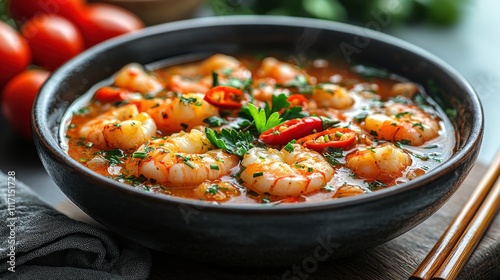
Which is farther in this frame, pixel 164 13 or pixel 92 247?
pixel 164 13

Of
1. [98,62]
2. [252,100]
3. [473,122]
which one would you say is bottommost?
[98,62]

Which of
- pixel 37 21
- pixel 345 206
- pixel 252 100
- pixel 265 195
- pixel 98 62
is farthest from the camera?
pixel 37 21

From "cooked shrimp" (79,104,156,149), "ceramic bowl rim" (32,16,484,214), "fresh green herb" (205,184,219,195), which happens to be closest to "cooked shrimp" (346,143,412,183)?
"ceramic bowl rim" (32,16,484,214)

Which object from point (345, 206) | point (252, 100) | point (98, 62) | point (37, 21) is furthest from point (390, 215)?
point (37, 21)

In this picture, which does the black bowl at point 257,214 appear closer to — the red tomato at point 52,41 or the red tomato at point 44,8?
the red tomato at point 52,41

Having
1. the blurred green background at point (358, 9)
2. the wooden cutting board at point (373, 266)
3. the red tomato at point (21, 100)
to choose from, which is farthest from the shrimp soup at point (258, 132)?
the blurred green background at point (358, 9)

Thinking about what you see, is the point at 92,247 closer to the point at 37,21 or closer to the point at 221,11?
the point at 37,21

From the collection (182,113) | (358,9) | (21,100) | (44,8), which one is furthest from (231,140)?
(358,9)

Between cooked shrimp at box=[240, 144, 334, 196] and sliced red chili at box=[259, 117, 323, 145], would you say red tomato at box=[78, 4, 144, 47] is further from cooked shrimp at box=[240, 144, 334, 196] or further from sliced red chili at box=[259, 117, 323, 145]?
cooked shrimp at box=[240, 144, 334, 196]
